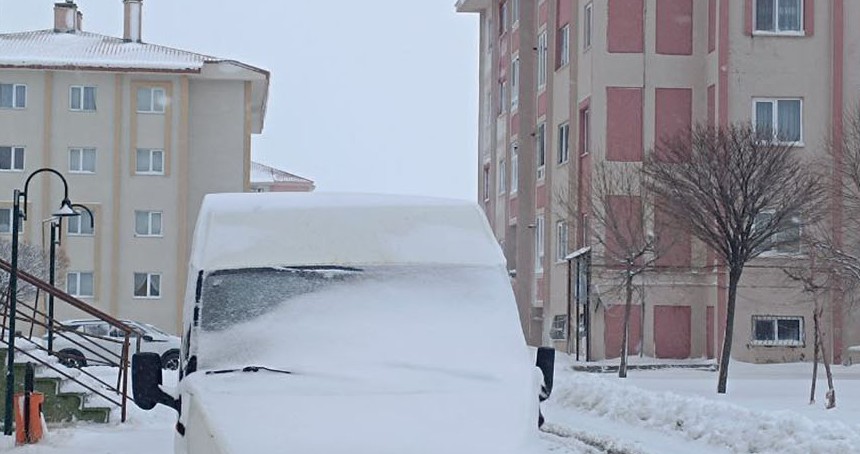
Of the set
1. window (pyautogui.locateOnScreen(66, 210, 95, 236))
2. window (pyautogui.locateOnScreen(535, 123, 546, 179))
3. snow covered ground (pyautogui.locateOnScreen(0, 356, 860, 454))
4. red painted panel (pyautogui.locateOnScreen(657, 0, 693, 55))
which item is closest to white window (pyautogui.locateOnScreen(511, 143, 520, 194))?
window (pyautogui.locateOnScreen(535, 123, 546, 179))

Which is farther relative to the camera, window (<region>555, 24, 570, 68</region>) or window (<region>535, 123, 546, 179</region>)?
window (<region>535, 123, 546, 179</region>)

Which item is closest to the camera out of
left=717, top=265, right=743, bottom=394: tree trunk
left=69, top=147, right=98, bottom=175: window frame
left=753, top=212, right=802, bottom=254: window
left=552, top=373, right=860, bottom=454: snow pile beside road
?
left=552, top=373, right=860, bottom=454: snow pile beside road

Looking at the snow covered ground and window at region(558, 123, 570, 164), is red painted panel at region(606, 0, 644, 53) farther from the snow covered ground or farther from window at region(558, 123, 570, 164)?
the snow covered ground

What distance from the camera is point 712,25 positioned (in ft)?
123

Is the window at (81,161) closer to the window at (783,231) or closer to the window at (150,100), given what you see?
the window at (150,100)

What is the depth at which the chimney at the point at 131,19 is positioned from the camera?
6612 centimetres

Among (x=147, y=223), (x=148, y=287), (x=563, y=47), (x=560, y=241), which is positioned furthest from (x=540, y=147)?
(x=147, y=223)

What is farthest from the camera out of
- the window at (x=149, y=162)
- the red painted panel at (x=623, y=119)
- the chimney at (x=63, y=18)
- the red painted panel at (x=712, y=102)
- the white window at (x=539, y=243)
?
the chimney at (x=63, y=18)

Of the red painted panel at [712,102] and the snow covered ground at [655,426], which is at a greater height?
the red painted panel at [712,102]

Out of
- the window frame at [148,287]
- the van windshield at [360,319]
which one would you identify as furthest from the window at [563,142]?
the van windshield at [360,319]

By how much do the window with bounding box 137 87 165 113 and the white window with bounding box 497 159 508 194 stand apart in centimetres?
1548

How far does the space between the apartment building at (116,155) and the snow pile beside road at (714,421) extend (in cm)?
4024

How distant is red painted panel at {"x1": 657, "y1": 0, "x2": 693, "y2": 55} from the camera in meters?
38.1

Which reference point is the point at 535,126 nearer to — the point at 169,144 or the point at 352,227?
the point at 169,144
